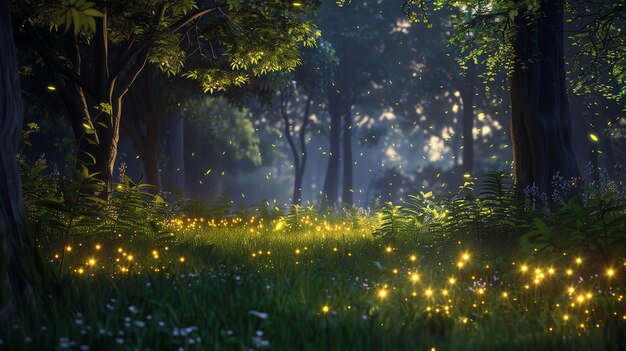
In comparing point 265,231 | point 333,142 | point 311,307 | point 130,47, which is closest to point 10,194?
point 311,307

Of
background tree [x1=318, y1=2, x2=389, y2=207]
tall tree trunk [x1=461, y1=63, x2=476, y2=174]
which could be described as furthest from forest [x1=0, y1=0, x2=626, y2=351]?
tall tree trunk [x1=461, y1=63, x2=476, y2=174]

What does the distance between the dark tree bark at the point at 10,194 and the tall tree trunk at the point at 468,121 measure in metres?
33.5

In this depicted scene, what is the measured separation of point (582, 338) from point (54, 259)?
6.08 metres

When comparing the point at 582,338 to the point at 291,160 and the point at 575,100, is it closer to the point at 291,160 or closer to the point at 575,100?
the point at 575,100

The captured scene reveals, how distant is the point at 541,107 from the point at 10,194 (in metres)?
10.8

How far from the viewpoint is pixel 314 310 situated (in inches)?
210

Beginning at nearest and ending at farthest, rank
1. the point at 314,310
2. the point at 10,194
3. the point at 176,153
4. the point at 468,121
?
the point at 314,310 < the point at 10,194 < the point at 176,153 < the point at 468,121

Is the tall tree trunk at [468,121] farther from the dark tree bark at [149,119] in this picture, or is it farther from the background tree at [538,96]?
the background tree at [538,96]

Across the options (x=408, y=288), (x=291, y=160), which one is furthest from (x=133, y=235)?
(x=291, y=160)

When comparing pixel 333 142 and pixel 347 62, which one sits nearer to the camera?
pixel 333 142

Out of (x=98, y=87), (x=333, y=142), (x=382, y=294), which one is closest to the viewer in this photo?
(x=382, y=294)

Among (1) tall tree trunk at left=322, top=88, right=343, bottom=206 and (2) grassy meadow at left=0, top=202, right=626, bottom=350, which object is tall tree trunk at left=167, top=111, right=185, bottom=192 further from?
(2) grassy meadow at left=0, top=202, right=626, bottom=350

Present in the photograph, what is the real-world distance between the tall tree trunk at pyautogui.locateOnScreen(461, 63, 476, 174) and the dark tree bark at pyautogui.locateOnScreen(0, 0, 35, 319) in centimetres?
3347

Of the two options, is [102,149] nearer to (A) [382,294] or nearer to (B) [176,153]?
(A) [382,294]
